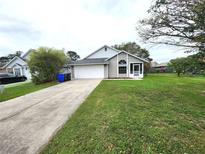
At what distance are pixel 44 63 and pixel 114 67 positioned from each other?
1037 centimetres

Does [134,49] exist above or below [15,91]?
above

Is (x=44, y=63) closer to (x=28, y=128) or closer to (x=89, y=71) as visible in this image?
(x=89, y=71)

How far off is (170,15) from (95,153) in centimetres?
778

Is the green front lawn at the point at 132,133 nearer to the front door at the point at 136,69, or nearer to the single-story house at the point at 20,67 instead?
the front door at the point at 136,69

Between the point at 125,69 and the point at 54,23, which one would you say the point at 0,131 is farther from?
the point at 125,69

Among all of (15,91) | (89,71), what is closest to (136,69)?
(89,71)

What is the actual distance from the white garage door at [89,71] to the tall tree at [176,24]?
44.6 ft

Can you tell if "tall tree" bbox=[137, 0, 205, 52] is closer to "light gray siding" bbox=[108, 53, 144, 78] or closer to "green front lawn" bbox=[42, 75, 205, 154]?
"green front lawn" bbox=[42, 75, 205, 154]

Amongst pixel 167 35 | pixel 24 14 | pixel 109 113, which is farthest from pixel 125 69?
pixel 109 113

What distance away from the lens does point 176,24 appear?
25.2 ft

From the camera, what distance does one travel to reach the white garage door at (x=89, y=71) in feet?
71.9

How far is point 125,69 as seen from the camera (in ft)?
71.3

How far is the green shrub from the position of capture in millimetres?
17062

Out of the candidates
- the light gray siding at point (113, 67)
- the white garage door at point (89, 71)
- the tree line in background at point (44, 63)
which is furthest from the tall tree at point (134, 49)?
the tree line in background at point (44, 63)
